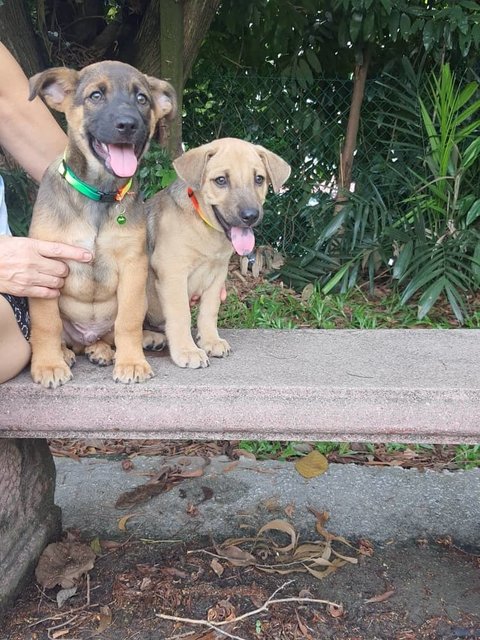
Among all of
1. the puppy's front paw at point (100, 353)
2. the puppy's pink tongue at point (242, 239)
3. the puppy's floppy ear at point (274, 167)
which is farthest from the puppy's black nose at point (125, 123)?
the puppy's front paw at point (100, 353)

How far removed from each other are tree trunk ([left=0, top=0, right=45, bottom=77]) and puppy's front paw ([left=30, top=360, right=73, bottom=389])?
3.18 meters

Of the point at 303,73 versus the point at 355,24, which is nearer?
the point at 355,24

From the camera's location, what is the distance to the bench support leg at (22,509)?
2.62m

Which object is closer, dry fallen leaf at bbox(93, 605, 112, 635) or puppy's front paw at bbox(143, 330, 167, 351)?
dry fallen leaf at bbox(93, 605, 112, 635)

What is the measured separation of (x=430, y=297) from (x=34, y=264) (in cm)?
330

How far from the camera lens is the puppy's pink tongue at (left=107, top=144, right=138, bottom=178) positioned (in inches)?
90.4

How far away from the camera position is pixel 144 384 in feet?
7.78

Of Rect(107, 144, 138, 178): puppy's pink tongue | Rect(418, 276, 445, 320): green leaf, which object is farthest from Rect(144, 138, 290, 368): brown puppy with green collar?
Rect(418, 276, 445, 320): green leaf

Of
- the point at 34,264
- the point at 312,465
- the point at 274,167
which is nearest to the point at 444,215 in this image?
the point at 312,465

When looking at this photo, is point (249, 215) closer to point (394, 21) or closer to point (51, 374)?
point (51, 374)

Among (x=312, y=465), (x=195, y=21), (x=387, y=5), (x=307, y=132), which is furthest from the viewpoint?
(x=307, y=132)

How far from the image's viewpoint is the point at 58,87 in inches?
96.6

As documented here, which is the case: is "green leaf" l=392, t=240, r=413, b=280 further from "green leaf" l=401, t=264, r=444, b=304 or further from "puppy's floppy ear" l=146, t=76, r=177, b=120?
"puppy's floppy ear" l=146, t=76, r=177, b=120

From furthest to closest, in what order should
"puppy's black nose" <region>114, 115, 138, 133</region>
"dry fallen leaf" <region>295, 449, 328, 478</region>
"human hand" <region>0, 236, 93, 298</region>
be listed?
1. "dry fallen leaf" <region>295, 449, 328, 478</region>
2. "human hand" <region>0, 236, 93, 298</region>
3. "puppy's black nose" <region>114, 115, 138, 133</region>
